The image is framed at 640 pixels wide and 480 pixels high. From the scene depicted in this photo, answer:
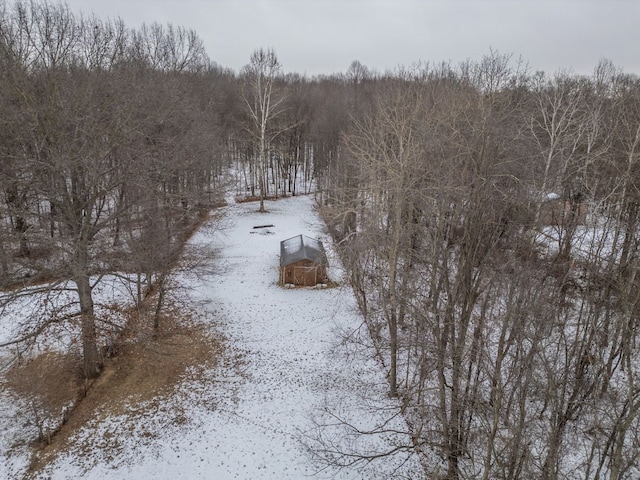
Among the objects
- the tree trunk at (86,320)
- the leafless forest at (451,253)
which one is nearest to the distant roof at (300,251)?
the leafless forest at (451,253)

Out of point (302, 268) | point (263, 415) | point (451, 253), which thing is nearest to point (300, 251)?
point (302, 268)

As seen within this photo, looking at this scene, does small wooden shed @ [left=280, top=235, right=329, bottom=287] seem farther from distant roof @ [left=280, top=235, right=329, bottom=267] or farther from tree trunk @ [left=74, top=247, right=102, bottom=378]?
tree trunk @ [left=74, top=247, right=102, bottom=378]

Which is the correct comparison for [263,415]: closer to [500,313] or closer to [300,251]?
[500,313]

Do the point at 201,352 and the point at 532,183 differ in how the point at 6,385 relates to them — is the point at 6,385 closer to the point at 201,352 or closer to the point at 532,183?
the point at 201,352

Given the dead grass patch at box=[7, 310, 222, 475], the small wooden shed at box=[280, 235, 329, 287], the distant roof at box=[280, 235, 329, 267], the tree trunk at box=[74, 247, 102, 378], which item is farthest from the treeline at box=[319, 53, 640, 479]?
the tree trunk at box=[74, 247, 102, 378]

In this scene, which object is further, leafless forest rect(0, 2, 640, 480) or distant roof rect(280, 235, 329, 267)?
distant roof rect(280, 235, 329, 267)

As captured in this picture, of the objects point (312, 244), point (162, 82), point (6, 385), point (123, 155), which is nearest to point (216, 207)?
point (162, 82)
